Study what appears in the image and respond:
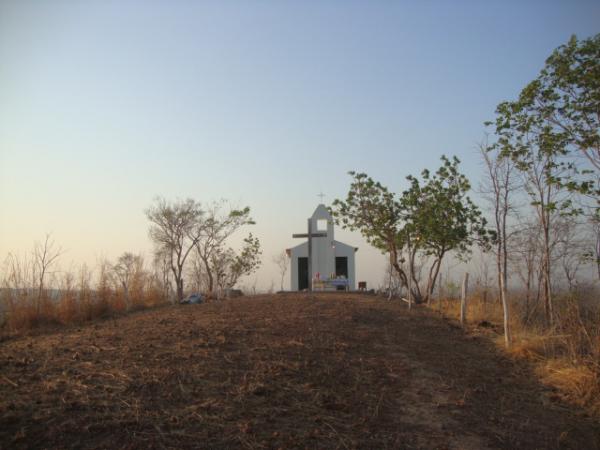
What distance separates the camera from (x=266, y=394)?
4.21m

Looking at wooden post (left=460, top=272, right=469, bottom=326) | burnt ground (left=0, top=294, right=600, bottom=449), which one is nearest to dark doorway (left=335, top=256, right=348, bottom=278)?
wooden post (left=460, top=272, right=469, bottom=326)

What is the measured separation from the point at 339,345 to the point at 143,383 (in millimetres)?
2962

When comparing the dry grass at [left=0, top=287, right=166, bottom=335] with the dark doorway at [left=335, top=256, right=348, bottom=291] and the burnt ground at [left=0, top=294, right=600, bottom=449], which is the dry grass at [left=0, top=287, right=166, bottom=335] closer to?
the burnt ground at [left=0, top=294, right=600, bottom=449]

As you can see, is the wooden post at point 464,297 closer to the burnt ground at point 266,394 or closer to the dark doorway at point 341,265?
the burnt ground at point 266,394

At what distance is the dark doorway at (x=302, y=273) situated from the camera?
23181 millimetres

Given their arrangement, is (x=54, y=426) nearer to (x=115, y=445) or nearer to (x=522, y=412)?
(x=115, y=445)

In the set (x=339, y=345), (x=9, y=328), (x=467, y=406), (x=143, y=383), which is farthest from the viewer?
(x=9, y=328)

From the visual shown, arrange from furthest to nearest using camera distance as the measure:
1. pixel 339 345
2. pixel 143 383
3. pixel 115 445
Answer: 1. pixel 339 345
2. pixel 143 383
3. pixel 115 445

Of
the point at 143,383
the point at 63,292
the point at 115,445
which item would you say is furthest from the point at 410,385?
the point at 63,292

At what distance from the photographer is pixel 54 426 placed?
3.24 meters

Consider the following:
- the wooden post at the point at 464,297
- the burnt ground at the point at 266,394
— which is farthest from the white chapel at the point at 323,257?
the burnt ground at the point at 266,394

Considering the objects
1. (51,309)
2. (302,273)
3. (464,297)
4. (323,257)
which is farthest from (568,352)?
(302,273)

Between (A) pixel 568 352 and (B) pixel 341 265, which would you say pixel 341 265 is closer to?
(B) pixel 341 265

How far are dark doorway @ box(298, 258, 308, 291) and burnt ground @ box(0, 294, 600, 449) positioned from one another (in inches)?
626
